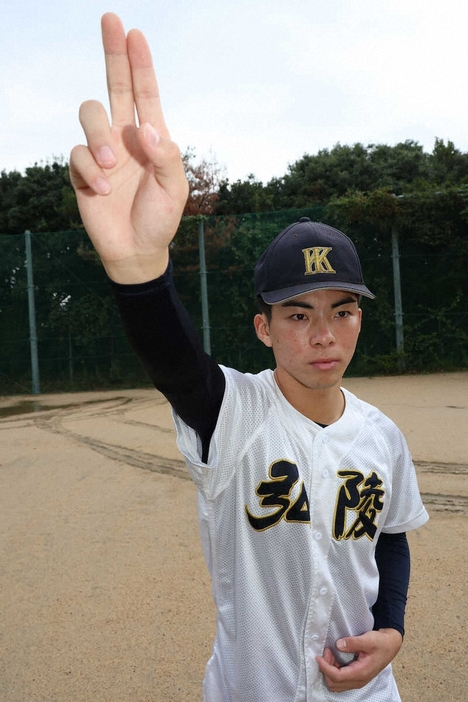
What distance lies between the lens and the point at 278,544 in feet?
4.82

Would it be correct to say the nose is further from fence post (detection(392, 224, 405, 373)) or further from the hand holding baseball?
fence post (detection(392, 224, 405, 373))

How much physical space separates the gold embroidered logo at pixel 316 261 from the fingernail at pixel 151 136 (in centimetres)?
52

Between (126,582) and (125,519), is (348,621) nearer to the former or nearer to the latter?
(126,582)

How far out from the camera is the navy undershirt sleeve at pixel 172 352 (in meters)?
1.20

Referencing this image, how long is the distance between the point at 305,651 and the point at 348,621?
15 cm

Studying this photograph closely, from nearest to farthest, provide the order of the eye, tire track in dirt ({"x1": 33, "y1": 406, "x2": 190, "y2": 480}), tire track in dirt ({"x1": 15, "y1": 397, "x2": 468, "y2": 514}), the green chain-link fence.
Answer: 1. the eye
2. tire track in dirt ({"x1": 15, "y1": 397, "x2": 468, "y2": 514})
3. tire track in dirt ({"x1": 33, "y1": 406, "x2": 190, "y2": 480})
4. the green chain-link fence

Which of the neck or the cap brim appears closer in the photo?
the cap brim

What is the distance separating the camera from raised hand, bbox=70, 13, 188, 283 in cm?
111

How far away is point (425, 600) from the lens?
10.1 ft

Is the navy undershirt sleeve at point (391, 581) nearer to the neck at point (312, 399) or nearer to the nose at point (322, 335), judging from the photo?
the neck at point (312, 399)

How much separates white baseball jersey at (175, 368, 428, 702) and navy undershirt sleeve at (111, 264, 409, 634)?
0.13ft

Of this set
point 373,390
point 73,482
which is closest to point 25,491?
point 73,482

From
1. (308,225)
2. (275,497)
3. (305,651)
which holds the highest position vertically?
(308,225)

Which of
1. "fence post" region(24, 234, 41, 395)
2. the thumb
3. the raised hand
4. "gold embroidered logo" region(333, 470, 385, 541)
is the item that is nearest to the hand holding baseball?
the thumb
